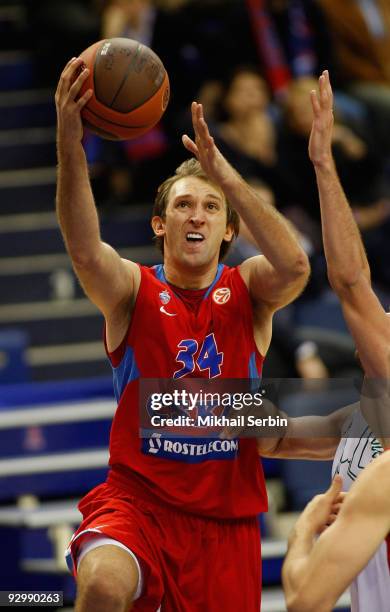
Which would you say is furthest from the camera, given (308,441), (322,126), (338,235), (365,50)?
(365,50)

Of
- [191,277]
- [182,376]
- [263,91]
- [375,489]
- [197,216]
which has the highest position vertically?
[263,91]

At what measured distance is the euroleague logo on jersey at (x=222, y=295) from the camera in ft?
16.1

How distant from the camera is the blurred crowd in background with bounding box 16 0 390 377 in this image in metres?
8.71

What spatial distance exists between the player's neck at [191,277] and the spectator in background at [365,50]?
523cm

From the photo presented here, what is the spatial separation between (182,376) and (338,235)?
914 millimetres

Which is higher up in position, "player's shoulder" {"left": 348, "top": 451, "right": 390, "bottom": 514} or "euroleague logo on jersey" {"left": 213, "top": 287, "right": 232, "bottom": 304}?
"euroleague logo on jersey" {"left": 213, "top": 287, "right": 232, "bottom": 304}

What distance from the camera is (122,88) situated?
4.58 m

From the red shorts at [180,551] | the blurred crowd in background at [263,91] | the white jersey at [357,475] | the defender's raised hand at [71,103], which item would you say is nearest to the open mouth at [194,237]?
the defender's raised hand at [71,103]

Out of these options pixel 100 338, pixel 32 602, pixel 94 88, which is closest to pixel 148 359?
pixel 94 88

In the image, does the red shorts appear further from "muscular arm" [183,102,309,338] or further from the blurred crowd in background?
the blurred crowd in background

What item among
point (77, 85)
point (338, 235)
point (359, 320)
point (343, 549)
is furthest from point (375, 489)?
point (77, 85)

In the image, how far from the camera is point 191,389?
15.7ft

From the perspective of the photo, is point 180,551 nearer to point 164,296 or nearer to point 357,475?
point 357,475

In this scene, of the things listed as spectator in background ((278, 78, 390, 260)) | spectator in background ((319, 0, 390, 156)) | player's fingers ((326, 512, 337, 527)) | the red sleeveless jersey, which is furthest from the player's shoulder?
spectator in background ((319, 0, 390, 156))
